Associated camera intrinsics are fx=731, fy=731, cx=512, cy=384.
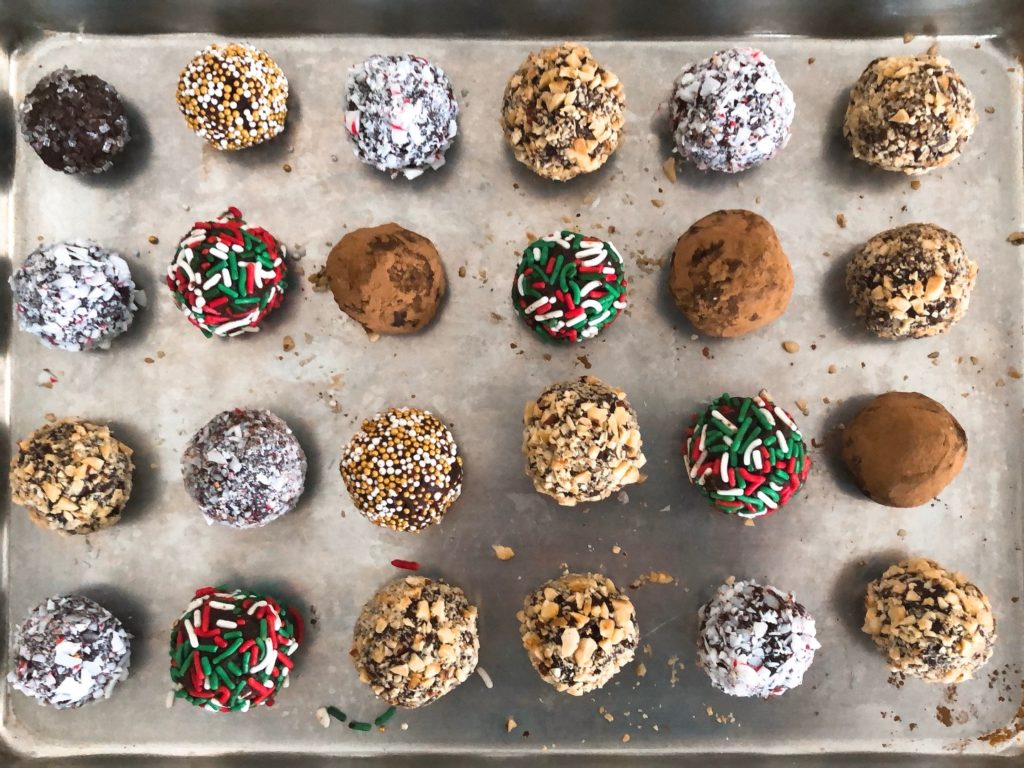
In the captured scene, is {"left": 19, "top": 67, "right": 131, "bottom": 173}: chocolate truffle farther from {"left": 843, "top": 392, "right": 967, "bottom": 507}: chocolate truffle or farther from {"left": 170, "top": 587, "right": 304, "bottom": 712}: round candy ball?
{"left": 843, "top": 392, "right": 967, "bottom": 507}: chocolate truffle

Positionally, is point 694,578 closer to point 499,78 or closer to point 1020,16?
point 499,78

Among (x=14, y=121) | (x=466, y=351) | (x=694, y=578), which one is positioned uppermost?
(x=14, y=121)

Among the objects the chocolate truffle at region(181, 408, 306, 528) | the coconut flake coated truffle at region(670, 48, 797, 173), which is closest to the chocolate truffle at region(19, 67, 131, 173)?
the chocolate truffle at region(181, 408, 306, 528)

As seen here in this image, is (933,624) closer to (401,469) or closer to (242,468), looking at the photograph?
(401,469)

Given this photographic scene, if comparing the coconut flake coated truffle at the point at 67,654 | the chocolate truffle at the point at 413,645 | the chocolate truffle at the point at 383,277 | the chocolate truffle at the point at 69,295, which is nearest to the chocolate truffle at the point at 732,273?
the chocolate truffle at the point at 383,277

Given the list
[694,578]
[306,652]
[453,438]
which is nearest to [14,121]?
[453,438]

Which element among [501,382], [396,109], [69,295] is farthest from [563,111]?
[69,295]

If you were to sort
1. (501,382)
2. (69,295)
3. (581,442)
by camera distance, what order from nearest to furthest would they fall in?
(581,442) < (69,295) < (501,382)

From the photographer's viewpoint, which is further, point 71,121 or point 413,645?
point 71,121
